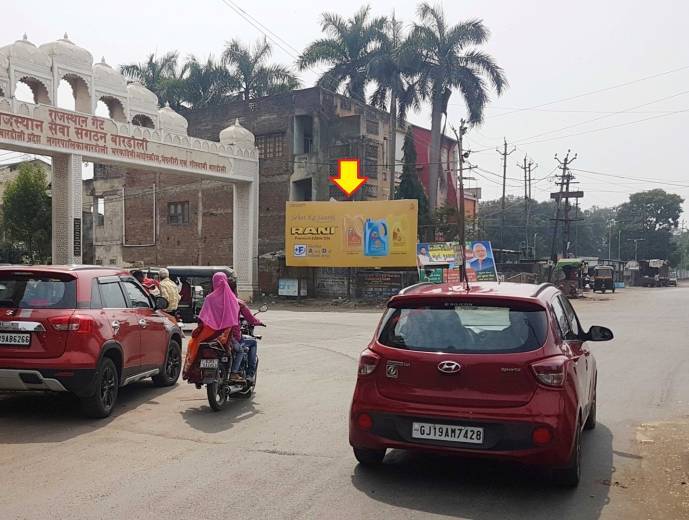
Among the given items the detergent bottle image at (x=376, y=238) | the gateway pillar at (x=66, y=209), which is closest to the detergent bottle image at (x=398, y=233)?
the detergent bottle image at (x=376, y=238)

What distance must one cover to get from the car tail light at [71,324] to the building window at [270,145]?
3117 centimetres

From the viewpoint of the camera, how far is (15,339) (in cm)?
655

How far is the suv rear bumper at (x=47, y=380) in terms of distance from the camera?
6453 mm

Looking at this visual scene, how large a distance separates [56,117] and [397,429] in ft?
73.3

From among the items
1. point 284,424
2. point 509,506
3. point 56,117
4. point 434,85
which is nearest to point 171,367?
point 284,424

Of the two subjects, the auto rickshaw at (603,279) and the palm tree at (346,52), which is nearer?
the palm tree at (346,52)

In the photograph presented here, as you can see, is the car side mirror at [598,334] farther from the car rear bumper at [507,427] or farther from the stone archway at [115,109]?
the stone archway at [115,109]

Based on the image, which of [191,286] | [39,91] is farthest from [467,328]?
[39,91]

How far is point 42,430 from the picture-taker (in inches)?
254

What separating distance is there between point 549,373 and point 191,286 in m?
15.3

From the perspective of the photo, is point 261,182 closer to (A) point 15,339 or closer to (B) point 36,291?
(B) point 36,291

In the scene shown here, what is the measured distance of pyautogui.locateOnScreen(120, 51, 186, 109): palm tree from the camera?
4691cm

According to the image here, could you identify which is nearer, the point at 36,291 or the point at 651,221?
the point at 36,291

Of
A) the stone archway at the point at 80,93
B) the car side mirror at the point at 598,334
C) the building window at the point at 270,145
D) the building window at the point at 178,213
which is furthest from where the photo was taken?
the building window at the point at 178,213
